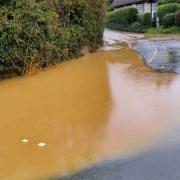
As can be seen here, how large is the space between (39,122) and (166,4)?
4107 centimetres

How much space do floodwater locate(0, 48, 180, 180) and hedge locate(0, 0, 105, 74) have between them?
108 centimetres

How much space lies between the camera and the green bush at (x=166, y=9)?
48.0 m

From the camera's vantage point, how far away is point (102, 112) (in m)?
11.9

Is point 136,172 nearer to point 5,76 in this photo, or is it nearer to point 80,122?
point 80,122

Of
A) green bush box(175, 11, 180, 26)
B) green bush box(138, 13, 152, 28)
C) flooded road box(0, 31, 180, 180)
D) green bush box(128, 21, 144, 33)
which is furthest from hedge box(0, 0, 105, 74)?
green bush box(138, 13, 152, 28)

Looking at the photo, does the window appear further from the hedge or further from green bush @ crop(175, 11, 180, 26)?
the hedge

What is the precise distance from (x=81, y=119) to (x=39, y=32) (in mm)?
8873

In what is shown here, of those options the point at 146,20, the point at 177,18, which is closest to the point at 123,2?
the point at 146,20

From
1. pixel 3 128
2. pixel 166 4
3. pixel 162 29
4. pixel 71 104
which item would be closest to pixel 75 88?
pixel 71 104

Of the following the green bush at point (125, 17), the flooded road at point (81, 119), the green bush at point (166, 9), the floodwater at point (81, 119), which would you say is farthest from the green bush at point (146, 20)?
the floodwater at point (81, 119)

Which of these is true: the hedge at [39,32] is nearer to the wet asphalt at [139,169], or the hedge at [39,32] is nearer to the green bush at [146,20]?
the wet asphalt at [139,169]

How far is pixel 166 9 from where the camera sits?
4850 cm

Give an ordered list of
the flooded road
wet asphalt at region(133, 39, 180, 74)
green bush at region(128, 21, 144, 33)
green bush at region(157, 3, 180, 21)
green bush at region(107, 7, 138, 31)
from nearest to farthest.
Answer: the flooded road, wet asphalt at region(133, 39, 180, 74), green bush at region(157, 3, 180, 21), green bush at region(128, 21, 144, 33), green bush at region(107, 7, 138, 31)

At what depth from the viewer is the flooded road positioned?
8.62m
